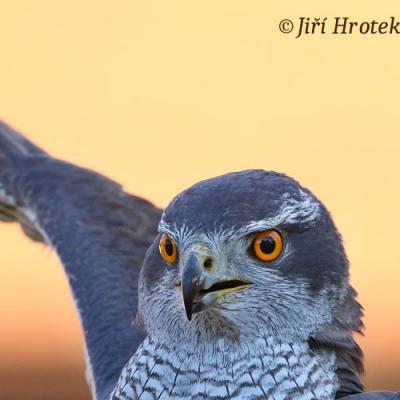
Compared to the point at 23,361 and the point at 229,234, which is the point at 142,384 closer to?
the point at 229,234

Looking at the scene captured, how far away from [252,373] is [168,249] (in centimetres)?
44

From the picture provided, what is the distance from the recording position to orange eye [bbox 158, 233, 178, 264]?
526 centimetres

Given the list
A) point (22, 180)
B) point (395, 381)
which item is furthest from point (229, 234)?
point (395, 381)

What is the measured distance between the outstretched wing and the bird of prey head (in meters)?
1.04

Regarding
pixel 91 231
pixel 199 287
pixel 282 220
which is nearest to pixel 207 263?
pixel 199 287

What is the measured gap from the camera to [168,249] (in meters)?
5.28

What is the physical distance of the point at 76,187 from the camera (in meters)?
7.52

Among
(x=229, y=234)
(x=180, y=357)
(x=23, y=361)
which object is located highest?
(x=229, y=234)

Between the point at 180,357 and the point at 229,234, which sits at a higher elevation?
the point at 229,234

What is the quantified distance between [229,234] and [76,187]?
2.41 m

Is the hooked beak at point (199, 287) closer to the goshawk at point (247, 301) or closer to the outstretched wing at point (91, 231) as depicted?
the goshawk at point (247, 301)

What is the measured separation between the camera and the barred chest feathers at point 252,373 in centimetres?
521

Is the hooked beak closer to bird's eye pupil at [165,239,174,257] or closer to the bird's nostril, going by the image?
the bird's nostril

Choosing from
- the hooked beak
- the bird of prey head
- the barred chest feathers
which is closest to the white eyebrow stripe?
the bird of prey head
